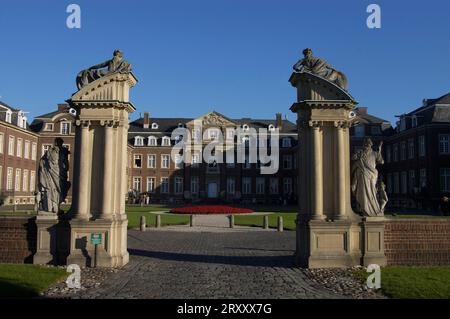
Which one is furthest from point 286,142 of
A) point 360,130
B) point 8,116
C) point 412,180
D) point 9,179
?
point 9,179

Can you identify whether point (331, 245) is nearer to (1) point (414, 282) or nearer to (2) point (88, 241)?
(1) point (414, 282)

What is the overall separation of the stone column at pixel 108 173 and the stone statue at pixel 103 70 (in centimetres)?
130

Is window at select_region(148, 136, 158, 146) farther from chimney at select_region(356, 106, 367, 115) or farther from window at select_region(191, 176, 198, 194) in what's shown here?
chimney at select_region(356, 106, 367, 115)

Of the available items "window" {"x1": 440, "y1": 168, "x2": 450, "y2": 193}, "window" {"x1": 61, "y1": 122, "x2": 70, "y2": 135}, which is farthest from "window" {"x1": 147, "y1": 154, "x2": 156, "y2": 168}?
"window" {"x1": 440, "y1": 168, "x2": 450, "y2": 193}

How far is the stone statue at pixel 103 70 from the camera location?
36.6ft

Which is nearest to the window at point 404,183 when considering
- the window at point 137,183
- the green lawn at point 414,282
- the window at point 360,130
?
the window at point 360,130

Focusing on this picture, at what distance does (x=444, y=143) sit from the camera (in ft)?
121

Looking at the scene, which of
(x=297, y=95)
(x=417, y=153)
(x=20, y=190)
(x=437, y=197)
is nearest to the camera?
(x=297, y=95)

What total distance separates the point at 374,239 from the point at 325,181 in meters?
1.90

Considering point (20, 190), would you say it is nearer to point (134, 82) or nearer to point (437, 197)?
point (134, 82)

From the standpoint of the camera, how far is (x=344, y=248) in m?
10.6

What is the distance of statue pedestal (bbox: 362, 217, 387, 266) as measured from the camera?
35.0 feet

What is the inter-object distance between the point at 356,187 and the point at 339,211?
83 cm
